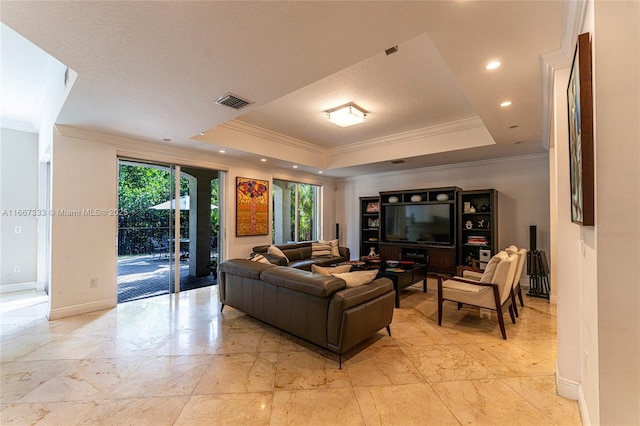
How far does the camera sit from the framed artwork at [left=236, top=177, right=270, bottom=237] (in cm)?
562

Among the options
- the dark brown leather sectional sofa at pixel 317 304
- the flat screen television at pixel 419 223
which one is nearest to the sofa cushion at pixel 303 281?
the dark brown leather sectional sofa at pixel 317 304

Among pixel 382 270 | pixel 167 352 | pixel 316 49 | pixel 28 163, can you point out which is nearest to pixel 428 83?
pixel 316 49

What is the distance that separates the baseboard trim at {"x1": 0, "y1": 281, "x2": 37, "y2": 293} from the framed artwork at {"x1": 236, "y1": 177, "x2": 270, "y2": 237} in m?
3.69

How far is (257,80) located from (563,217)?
269 centimetres

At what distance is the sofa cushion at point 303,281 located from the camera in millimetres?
2459

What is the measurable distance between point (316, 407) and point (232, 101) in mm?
2859

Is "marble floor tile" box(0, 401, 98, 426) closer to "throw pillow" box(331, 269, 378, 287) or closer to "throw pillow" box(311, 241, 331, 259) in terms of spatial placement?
"throw pillow" box(331, 269, 378, 287)

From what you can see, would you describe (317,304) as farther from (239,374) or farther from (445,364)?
(445,364)

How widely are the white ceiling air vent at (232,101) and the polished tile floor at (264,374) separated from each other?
101 inches

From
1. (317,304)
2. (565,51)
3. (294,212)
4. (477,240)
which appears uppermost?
(565,51)

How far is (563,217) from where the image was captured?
204 centimetres

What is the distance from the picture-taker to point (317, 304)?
2.52m

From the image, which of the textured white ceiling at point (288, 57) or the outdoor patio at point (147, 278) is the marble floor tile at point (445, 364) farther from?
the outdoor patio at point (147, 278)

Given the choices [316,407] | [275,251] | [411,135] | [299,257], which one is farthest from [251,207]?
[316,407]
